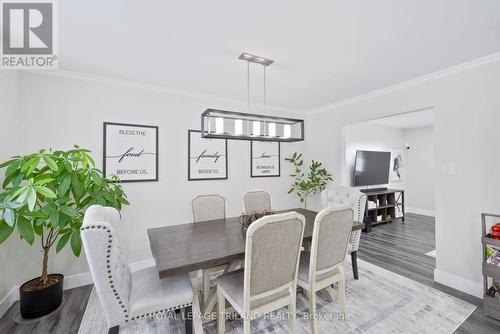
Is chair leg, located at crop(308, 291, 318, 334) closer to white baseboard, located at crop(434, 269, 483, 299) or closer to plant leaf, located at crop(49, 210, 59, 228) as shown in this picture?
white baseboard, located at crop(434, 269, 483, 299)

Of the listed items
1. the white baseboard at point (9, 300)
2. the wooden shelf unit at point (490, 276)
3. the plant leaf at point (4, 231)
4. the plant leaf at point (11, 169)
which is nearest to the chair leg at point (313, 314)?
the wooden shelf unit at point (490, 276)

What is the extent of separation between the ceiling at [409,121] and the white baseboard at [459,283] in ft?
10.3

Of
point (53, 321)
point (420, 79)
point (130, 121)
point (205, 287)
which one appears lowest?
point (53, 321)

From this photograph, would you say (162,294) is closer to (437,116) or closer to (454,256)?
(454,256)

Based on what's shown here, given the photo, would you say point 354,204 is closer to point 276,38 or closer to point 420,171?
point 276,38

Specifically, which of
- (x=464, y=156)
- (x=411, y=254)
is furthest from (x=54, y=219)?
(x=411, y=254)

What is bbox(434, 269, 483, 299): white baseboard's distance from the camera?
2.30m

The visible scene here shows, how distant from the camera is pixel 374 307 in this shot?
2148 mm

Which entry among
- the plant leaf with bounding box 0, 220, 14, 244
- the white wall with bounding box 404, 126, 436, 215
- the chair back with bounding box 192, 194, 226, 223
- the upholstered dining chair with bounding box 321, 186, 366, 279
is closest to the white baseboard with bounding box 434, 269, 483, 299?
the upholstered dining chair with bounding box 321, 186, 366, 279

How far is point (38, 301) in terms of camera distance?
79.3 inches

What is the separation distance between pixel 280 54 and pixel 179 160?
6.50ft

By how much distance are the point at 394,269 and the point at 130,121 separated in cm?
404

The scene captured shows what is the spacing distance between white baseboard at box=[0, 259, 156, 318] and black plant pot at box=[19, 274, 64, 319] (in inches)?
10.0

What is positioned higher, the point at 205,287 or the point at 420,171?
the point at 420,171
